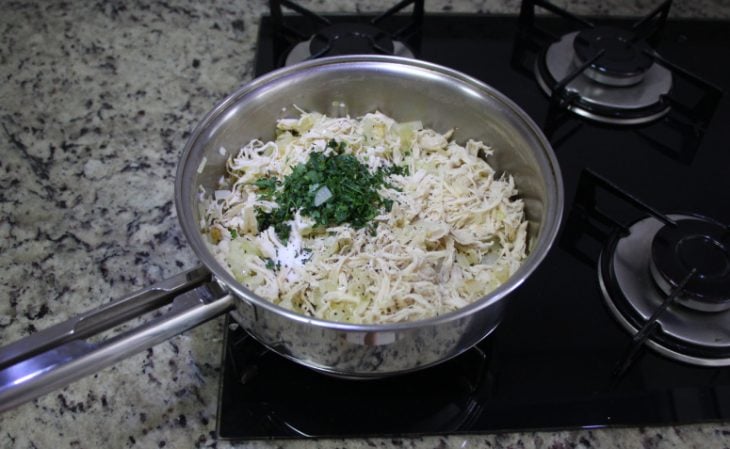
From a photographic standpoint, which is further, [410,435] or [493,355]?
[493,355]

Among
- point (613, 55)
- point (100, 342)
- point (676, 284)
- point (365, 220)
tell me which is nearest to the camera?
point (100, 342)

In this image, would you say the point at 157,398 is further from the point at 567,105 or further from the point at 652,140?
the point at 652,140

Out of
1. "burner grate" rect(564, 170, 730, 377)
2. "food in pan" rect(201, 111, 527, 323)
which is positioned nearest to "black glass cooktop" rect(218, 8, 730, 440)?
"burner grate" rect(564, 170, 730, 377)

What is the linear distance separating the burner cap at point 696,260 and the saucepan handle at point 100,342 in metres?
0.84

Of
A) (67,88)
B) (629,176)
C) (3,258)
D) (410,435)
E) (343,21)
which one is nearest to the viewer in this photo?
(410,435)

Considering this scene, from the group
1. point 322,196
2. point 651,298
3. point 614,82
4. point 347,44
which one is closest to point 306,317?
point 322,196

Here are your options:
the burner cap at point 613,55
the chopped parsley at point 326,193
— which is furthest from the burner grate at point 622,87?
the chopped parsley at point 326,193

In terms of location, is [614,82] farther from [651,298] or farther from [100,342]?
[100,342]

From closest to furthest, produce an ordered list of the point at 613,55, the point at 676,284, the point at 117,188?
the point at 676,284
the point at 117,188
the point at 613,55

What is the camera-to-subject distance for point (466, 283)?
127 cm

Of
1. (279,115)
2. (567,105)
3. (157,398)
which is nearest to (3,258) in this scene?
(157,398)

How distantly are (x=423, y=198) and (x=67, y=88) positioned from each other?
1083mm

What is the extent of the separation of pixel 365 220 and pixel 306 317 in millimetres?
414

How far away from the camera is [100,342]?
96 cm
